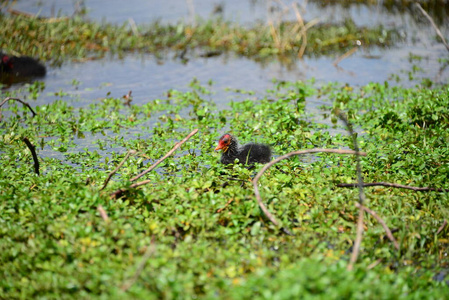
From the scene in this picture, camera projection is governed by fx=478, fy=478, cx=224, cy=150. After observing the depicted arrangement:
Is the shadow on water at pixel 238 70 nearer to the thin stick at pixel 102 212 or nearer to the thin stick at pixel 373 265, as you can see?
the thin stick at pixel 102 212

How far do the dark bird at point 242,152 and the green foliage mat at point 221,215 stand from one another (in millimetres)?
163

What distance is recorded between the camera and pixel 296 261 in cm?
399

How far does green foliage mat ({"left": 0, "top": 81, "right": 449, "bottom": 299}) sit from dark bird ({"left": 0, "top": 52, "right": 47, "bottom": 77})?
322 cm

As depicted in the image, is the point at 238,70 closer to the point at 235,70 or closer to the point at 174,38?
the point at 235,70

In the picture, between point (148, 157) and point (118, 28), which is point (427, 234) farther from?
point (118, 28)

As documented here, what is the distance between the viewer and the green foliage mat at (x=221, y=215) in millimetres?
3463

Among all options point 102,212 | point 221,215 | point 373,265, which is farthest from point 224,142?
point 373,265

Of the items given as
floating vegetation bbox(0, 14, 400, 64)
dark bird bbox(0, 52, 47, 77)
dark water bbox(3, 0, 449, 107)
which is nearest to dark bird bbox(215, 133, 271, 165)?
dark water bbox(3, 0, 449, 107)

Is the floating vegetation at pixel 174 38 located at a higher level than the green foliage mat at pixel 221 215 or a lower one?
higher

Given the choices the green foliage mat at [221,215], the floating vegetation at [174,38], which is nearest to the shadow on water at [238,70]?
the floating vegetation at [174,38]

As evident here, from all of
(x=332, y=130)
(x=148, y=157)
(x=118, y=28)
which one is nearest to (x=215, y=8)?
(x=118, y=28)

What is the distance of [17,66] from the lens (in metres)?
10.7

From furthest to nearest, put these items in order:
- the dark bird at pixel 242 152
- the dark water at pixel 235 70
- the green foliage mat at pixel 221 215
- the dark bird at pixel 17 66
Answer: the dark bird at pixel 17 66 < the dark water at pixel 235 70 < the dark bird at pixel 242 152 < the green foliage mat at pixel 221 215

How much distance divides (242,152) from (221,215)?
180 centimetres
